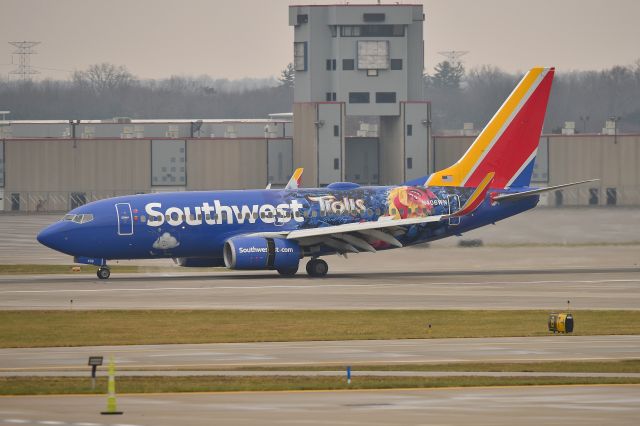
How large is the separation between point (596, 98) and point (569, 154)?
209 feet

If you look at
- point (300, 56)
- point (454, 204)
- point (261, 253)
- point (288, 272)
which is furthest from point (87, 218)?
point (300, 56)

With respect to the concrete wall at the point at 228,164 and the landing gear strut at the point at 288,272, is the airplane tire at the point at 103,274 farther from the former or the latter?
the concrete wall at the point at 228,164

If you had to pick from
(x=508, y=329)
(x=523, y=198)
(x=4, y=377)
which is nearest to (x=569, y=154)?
(x=523, y=198)

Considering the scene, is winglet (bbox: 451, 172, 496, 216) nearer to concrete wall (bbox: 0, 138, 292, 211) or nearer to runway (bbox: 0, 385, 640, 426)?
runway (bbox: 0, 385, 640, 426)

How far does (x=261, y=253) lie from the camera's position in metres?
59.7

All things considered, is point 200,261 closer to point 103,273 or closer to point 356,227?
point 103,273

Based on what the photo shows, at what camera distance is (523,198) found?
213ft

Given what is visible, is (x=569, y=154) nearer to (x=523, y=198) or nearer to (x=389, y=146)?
(x=389, y=146)

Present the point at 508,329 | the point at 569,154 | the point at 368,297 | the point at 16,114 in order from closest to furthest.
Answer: the point at 508,329 → the point at 368,297 → the point at 569,154 → the point at 16,114

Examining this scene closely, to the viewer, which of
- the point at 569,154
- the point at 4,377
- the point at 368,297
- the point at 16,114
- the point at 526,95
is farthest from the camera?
the point at 16,114

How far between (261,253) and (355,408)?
34.7 metres

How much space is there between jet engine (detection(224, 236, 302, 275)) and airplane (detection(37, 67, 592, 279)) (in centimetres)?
5

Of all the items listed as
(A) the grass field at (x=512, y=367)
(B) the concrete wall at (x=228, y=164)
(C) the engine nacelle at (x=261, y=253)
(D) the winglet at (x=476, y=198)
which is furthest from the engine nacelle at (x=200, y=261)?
(B) the concrete wall at (x=228, y=164)

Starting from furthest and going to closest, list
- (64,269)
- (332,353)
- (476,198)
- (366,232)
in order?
(64,269), (366,232), (476,198), (332,353)
